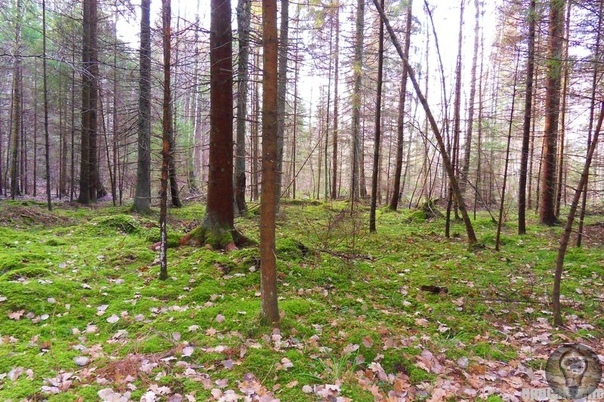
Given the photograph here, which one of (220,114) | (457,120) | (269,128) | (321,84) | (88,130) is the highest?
(321,84)

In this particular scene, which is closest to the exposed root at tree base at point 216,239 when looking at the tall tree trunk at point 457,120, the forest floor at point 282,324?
the forest floor at point 282,324

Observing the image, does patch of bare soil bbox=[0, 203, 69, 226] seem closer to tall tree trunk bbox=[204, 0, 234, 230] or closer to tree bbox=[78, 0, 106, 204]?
tree bbox=[78, 0, 106, 204]

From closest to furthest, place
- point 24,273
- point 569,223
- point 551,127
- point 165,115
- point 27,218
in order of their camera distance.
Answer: point 569,223, point 165,115, point 24,273, point 27,218, point 551,127

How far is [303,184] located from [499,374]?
3790 centimetres

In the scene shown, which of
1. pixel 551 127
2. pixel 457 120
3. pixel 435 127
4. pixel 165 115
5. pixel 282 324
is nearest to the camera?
pixel 282 324

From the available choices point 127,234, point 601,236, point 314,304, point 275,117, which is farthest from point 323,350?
point 601,236

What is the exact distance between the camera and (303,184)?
4134 cm

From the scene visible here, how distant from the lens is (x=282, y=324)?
4.16 meters

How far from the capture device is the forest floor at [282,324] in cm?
323

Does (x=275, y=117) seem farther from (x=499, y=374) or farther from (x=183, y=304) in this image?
(x=499, y=374)

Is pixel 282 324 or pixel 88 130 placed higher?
pixel 88 130

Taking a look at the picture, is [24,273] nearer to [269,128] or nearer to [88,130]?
[269,128]

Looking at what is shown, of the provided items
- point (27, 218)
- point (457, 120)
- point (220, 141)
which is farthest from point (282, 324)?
point (27, 218)

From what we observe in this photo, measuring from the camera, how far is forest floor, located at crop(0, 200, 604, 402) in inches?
127
